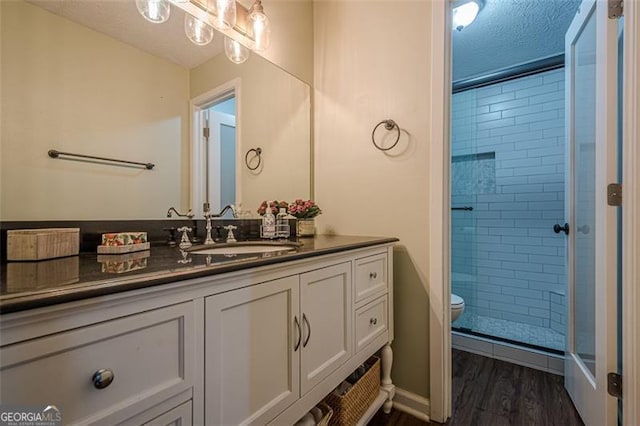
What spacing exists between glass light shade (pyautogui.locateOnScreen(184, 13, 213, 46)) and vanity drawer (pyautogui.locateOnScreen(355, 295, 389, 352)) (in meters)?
1.39

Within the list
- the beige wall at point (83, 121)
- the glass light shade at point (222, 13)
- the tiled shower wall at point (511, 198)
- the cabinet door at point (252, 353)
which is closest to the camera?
the cabinet door at point (252, 353)

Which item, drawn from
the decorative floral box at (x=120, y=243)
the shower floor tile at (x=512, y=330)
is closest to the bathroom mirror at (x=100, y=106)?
the decorative floral box at (x=120, y=243)

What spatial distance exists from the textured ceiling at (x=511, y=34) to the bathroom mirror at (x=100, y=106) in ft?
5.63

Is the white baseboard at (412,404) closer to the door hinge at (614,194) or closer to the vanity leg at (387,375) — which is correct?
the vanity leg at (387,375)

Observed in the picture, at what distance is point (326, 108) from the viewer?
6.18 ft

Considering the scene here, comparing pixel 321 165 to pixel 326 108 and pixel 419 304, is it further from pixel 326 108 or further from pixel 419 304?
pixel 419 304

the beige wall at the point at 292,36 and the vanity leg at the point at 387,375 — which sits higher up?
the beige wall at the point at 292,36

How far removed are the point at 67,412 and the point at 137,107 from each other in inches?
41.1

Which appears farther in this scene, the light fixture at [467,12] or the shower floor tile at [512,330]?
the shower floor tile at [512,330]

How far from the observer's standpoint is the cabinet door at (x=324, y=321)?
956mm

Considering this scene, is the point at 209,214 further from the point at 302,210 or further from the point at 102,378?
the point at 102,378

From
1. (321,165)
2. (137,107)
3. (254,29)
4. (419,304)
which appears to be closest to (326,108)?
(321,165)

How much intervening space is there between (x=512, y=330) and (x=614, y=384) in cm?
139

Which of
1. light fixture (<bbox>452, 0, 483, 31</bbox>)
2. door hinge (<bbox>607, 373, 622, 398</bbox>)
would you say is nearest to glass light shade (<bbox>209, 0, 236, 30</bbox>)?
light fixture (<bbox>452, 0, 483, 31</bbox>)
